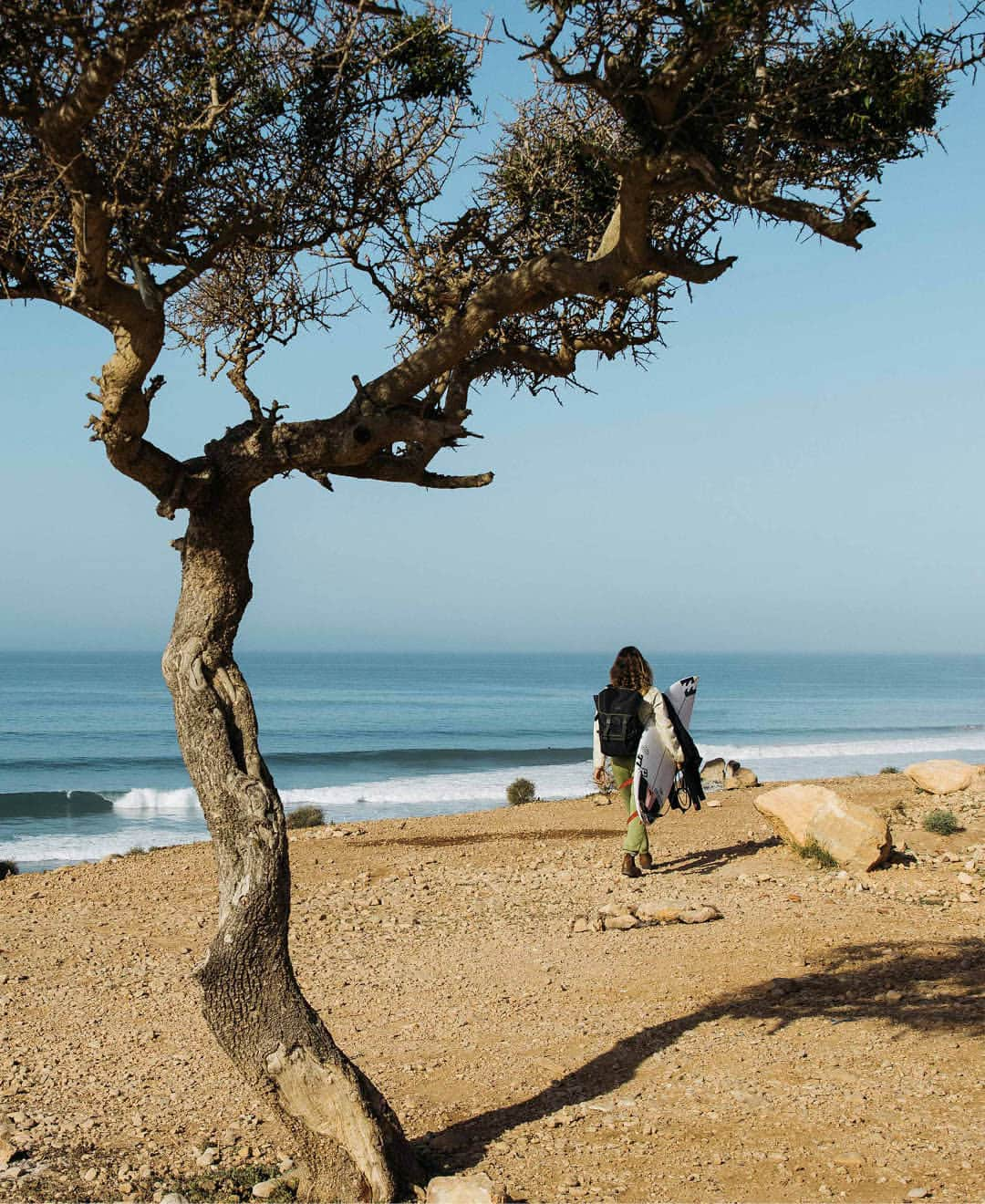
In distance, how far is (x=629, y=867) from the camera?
11109 mm

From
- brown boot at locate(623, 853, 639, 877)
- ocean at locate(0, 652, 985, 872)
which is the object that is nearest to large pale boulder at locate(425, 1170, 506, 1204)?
brown boot at locate(623, 853, 639, 877)

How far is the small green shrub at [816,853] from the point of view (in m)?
10.7

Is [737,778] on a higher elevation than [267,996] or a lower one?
lower

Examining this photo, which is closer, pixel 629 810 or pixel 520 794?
pixel 629 810

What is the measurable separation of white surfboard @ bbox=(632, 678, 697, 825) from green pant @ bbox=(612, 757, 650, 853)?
106mm

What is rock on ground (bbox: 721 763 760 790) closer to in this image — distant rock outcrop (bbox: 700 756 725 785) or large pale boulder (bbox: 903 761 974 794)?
distant rock outcrop (bbox: 700 756 725 785)

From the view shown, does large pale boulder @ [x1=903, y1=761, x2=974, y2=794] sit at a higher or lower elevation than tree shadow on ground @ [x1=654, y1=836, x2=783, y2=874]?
higher

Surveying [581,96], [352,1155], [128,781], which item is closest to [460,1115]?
[352,1155]

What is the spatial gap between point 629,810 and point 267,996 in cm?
635

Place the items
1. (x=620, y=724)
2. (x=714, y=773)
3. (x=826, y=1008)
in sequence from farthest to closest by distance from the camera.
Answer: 1. (x=714, y=773)
2. (x=620, y=724)
3. (x=826, y=1008)

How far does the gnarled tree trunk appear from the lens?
4.91 m

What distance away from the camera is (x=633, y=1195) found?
477 cm

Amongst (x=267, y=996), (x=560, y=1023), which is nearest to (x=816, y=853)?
(x=560, y=1023)

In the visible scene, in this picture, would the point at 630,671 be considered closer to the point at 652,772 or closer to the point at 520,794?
the point at 652,772
